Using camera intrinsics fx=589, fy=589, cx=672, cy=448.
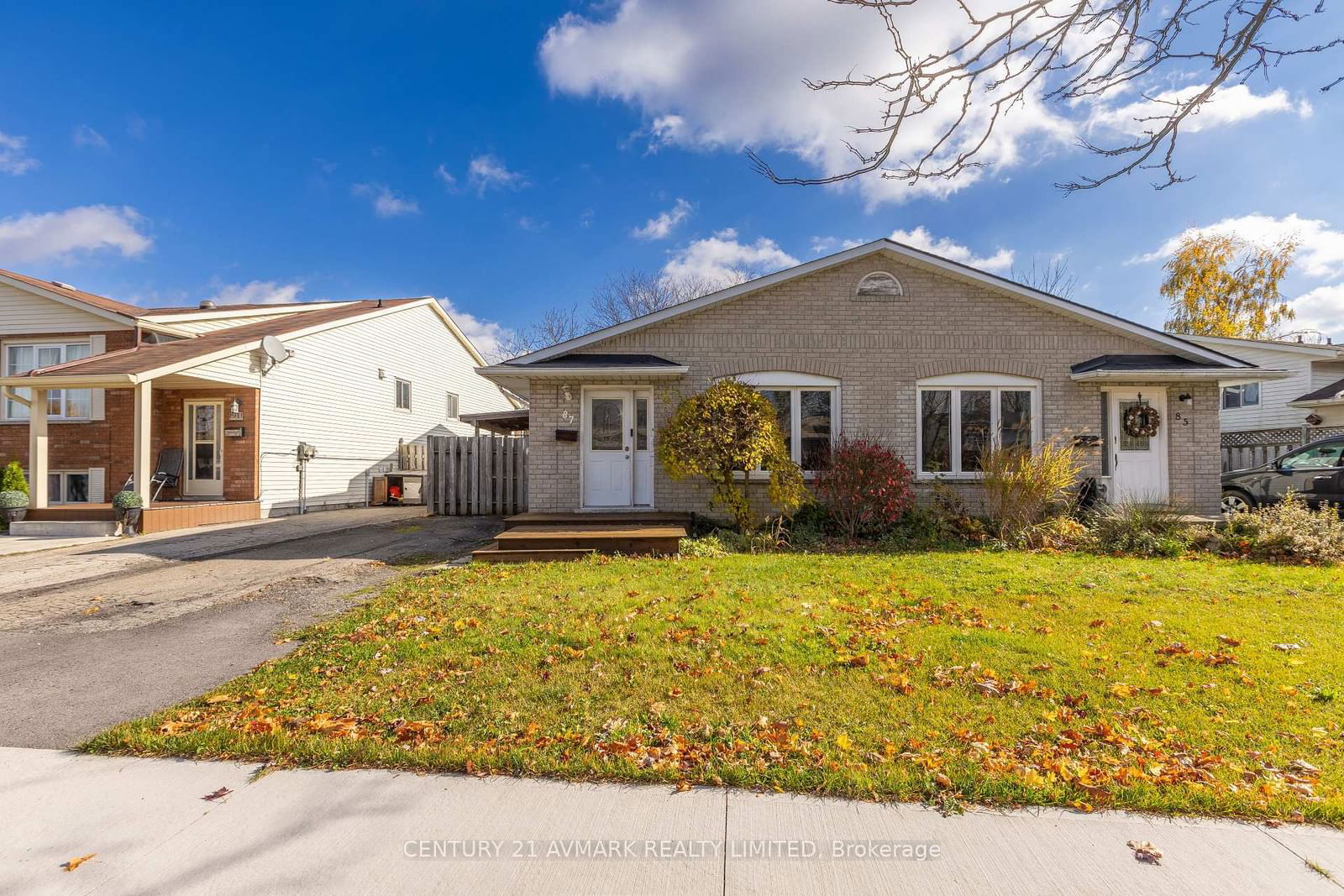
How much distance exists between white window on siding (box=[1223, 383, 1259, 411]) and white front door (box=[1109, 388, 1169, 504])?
1305cm

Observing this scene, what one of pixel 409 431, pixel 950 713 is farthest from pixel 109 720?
pixel 409 431

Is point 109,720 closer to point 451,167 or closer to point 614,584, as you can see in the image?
point 614,584

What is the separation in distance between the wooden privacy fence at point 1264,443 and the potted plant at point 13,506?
92.3 feet

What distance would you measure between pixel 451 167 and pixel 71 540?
39.1 ft

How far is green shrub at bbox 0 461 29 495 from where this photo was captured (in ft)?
40.0

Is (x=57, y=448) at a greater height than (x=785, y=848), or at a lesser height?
greater

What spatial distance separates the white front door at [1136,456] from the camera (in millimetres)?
10789

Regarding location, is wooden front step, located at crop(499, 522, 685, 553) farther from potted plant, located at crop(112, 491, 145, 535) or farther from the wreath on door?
the wreath on door

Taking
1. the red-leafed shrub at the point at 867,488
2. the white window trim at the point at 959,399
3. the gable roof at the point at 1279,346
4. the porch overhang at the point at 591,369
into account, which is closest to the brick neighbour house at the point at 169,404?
the porch overhang at the point at 591,369

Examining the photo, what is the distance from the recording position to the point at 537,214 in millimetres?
20141

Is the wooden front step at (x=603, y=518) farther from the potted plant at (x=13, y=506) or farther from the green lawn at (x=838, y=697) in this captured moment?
the potted plant at (x=13, y=506)

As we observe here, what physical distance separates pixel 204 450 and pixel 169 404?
136 centimetres

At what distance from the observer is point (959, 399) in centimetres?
1080

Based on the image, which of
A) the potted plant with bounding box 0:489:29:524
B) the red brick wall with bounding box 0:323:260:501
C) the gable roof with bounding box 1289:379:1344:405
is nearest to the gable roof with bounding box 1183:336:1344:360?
the gable roof with bounding box 1289:379:1344:405
